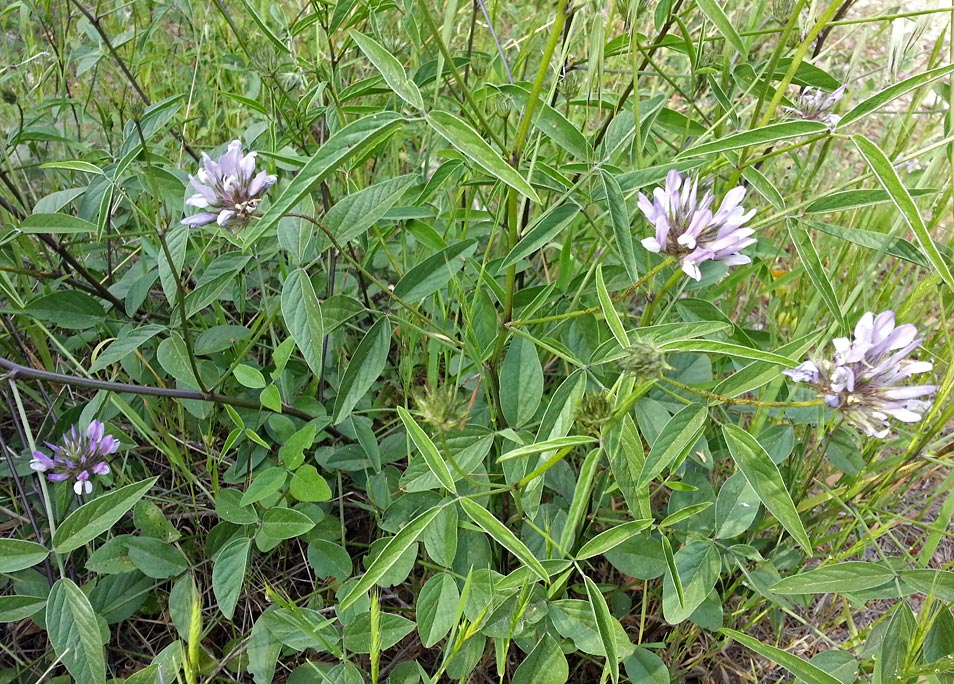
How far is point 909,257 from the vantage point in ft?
3.77

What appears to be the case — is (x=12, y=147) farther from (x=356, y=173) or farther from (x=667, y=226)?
(x=667, y=226)

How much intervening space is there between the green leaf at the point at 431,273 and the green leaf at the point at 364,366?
2.9 inches

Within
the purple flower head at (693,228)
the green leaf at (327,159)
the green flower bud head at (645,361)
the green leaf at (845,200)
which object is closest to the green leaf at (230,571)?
the green leaf at (327,159)

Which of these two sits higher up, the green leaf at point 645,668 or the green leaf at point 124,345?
the green leaf at point 124,345

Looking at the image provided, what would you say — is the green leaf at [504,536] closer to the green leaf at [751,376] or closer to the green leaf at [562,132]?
the green leaf at [751,376]

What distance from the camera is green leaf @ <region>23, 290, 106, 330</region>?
138cm

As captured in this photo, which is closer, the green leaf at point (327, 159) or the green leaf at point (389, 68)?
the green leaf at point (327, 159)

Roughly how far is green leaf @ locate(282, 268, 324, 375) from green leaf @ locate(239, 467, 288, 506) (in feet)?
0.97


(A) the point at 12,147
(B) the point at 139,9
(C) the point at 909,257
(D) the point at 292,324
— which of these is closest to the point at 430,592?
(D) the point at 292,324

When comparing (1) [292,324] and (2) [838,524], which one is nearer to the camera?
(1) [292,324]

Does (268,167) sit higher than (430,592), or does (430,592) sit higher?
(268,167)

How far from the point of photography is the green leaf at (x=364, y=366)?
121 cm

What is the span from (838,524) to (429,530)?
96cm

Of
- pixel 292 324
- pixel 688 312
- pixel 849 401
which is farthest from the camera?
pixel 688 312
